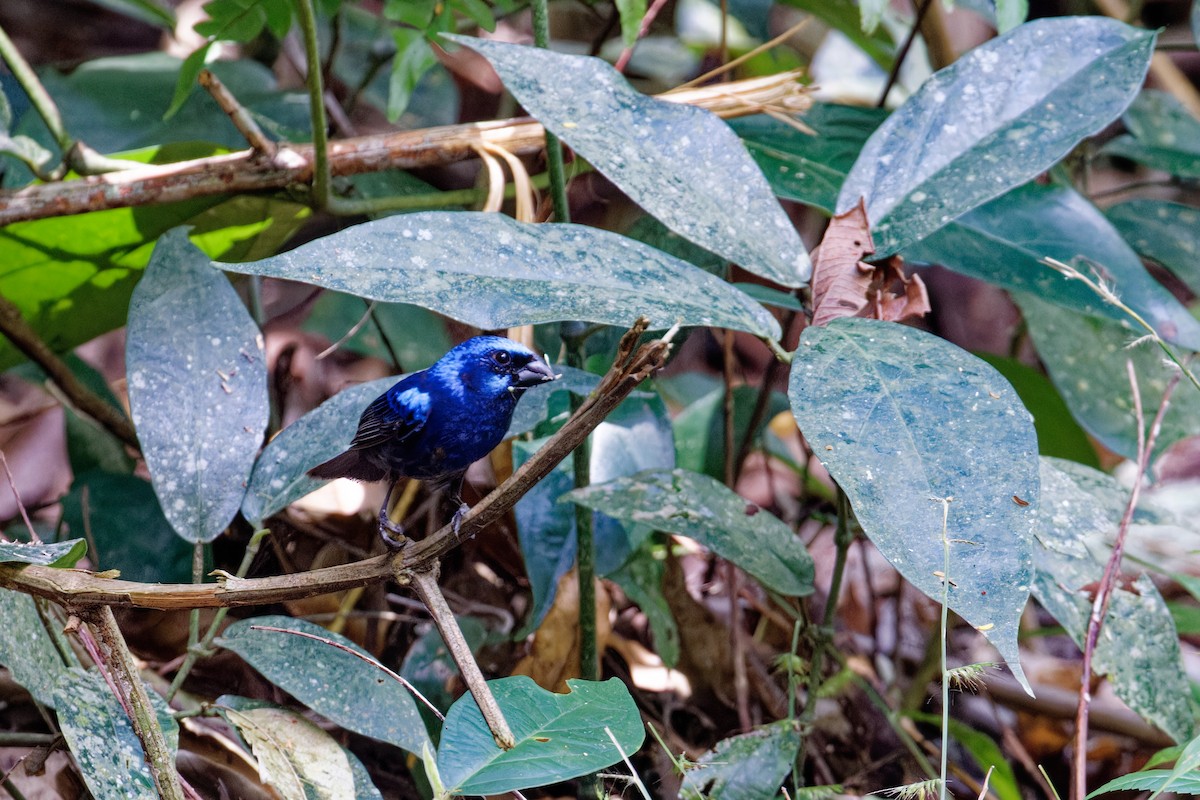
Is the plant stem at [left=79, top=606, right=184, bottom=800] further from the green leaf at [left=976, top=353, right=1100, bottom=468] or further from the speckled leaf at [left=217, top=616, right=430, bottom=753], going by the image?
the green leaf at [left=976, top=353, right=1100, bottom=468]

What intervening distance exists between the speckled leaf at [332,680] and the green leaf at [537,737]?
258 millimetres

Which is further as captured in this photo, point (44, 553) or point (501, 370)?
point (501, 370)

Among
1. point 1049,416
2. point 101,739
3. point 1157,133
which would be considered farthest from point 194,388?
point 1157,133

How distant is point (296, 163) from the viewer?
1.95m

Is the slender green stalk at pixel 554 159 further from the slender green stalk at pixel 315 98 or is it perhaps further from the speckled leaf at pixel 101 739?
the speckled leaf at pixel 101 739

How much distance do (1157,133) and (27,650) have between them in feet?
8.86

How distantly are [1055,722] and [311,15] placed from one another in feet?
8.05

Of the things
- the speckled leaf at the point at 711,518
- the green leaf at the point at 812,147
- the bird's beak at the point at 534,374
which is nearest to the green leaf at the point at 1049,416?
the green leaf at the point at 812,147

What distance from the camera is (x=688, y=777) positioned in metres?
1.47

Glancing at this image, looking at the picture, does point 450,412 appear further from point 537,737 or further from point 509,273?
point 537,737

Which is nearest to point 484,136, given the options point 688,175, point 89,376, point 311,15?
point 311,15

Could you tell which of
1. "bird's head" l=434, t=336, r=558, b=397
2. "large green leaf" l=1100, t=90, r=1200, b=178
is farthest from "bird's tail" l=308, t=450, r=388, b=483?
"large green leaf" l=1100, t=90, r=1200, b=178

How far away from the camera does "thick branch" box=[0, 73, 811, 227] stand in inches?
74.9

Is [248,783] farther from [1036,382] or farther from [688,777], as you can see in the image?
[1036,382]
